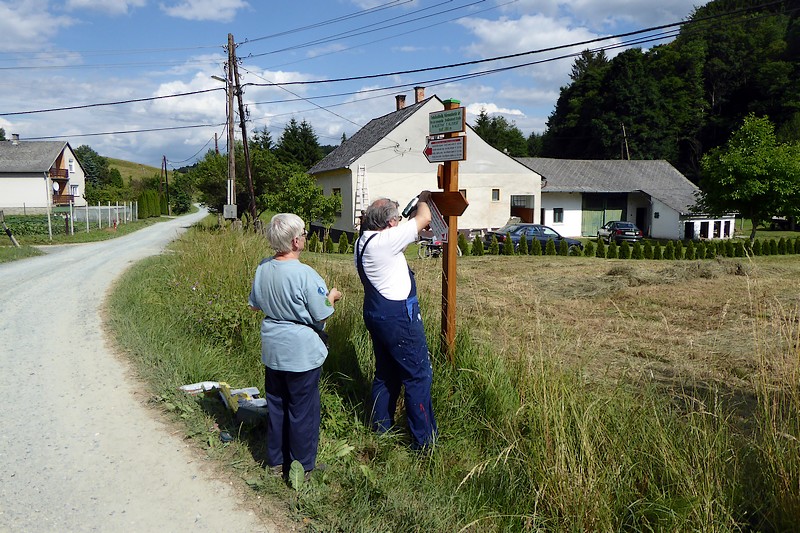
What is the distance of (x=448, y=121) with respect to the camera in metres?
4.84

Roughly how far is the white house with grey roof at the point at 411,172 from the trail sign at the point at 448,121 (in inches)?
798

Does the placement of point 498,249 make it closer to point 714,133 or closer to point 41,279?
point 41,279

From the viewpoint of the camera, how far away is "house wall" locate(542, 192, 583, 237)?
39.6 m

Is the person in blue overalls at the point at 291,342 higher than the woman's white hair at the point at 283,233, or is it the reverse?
the woman's white hair at the point at 283,233

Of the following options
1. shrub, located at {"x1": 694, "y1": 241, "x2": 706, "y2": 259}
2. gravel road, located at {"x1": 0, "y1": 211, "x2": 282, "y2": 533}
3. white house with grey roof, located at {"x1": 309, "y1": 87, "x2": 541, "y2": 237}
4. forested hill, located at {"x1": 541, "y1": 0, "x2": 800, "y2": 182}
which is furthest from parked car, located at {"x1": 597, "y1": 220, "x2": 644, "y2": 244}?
gravel road, located at {"x1": 0, "y1": 211, "x2": 282, "y2": 533}

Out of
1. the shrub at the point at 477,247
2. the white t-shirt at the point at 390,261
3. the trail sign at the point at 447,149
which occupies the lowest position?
the shrub at the point at 477,247

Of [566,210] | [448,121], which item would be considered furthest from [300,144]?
[448,121]

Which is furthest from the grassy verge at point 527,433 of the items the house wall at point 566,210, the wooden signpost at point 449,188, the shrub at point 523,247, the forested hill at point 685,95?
the forested hill at point 685,95

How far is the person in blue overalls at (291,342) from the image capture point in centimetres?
360

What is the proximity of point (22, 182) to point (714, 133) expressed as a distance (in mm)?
61505

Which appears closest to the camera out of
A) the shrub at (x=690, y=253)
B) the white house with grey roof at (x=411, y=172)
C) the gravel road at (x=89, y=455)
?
the gravel road at (x=89, y=455)

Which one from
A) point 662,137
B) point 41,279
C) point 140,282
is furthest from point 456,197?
point 662,137

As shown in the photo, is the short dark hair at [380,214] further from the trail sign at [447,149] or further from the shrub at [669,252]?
the shrub at [669,252]

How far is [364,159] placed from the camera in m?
28.1
